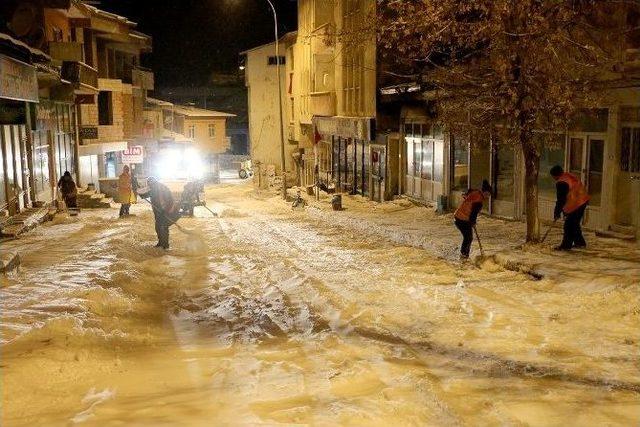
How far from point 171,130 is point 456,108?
143ft

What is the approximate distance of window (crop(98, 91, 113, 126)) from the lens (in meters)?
35.1

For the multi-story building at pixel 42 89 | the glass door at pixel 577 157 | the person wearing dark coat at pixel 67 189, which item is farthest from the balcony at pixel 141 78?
the glass door at pixel 577 157

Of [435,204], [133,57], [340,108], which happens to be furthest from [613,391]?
[133,57]

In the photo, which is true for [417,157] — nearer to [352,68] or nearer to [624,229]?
[352,68]

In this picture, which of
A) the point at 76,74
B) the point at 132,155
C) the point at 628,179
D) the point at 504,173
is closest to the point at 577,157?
the point at 628,179

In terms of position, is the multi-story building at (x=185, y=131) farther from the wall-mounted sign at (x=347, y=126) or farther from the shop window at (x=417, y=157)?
the shop window at (x=417, y=157)

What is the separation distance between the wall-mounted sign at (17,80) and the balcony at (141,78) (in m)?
26.5

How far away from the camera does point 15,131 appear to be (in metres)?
18.5

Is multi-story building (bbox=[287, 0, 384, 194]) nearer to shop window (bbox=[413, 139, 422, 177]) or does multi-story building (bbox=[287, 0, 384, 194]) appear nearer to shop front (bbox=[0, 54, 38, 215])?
shop window (bbox=[413, 139, 422, 177])

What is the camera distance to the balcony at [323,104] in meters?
28.3

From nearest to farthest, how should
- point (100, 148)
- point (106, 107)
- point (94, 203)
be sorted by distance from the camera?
point (94, 203)
point (100, 148)
point (106, 107)

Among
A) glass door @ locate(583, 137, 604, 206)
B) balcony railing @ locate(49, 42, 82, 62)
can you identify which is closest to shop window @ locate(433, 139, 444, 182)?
glass door @ locate(583, 137, 604, 206)

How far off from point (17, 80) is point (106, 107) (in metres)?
22.2

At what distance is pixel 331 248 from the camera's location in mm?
14695
